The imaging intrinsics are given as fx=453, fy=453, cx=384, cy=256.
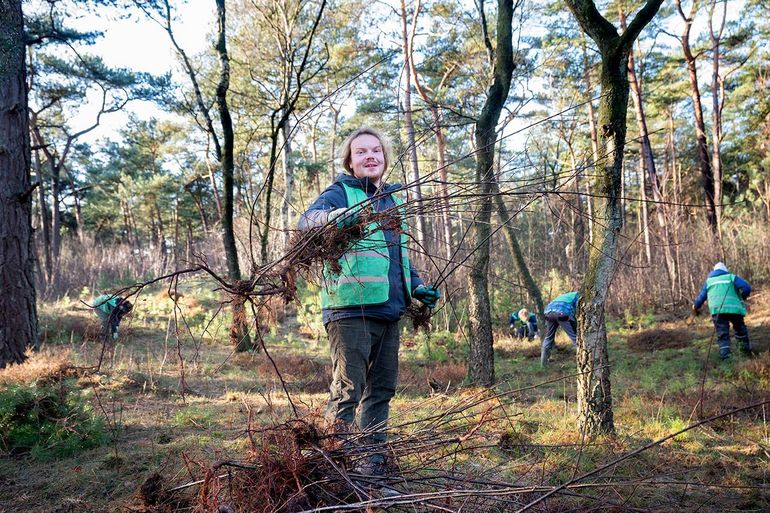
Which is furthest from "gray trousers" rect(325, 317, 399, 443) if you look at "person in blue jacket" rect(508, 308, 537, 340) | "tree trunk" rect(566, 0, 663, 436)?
"person in blue jacket" rect(508, 308, 537, 340)

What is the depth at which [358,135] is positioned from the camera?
2.61 meters

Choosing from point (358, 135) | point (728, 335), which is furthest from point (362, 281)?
point (728, 335)

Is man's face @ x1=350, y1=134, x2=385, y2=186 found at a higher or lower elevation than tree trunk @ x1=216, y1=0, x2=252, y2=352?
lower

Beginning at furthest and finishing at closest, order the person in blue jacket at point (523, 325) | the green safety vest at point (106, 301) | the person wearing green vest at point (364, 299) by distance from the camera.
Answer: the person in blue jacket at point (523, 325)
the person wearing green vest at point (364, 299)
the green safety vest at point (106, 301)

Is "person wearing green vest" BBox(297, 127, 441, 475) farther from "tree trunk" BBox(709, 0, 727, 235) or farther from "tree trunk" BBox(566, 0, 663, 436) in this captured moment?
"tree trunk" BBox(709, 0, 727, 235)

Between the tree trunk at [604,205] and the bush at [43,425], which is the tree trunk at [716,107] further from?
the bush at [43,425]

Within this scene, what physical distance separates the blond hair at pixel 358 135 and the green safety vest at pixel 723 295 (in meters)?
6.44

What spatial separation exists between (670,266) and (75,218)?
32010mm

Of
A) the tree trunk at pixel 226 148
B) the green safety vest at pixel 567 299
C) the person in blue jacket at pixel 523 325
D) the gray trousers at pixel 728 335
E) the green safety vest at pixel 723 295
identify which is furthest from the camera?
the person in blue jacket at pixel 523 325

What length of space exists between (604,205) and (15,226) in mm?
6581

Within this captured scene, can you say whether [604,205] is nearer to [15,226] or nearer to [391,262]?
[391,262]

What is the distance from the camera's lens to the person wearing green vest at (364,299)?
89.0 inches

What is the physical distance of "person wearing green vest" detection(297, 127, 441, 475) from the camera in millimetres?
2260

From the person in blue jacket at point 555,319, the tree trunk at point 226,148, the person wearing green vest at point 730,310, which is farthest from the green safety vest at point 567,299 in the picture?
the tree trunk at point 226,148
